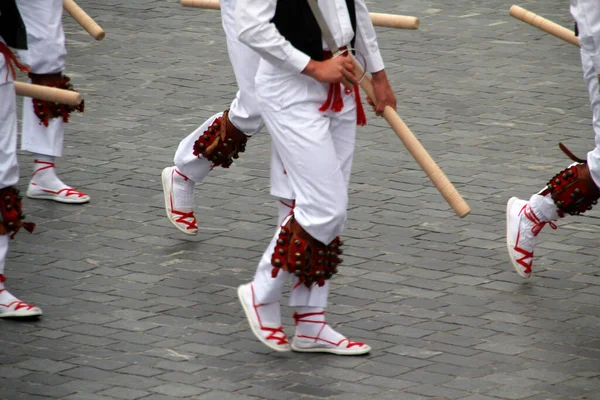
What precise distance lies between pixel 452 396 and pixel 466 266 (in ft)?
5.31

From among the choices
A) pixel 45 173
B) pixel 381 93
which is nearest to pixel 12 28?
pixel 381 93

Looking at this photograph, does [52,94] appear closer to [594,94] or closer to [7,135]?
[7,135]

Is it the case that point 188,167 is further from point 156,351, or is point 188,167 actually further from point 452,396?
point 452,396

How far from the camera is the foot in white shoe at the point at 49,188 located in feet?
24.4

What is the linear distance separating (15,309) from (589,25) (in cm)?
289

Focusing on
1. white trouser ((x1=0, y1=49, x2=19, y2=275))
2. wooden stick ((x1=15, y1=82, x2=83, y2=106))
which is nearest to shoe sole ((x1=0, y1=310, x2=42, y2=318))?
white trouser ((x1=0, y1=49, x2=19, y2=275))

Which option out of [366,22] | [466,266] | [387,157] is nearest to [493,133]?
[387,157]

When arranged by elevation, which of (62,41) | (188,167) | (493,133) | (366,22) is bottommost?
(493,133)

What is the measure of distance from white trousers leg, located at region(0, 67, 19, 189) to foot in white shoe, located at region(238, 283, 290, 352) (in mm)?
1269

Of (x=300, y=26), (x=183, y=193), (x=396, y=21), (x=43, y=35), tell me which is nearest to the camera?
(x=300, y=26)

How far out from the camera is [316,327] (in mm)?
5410

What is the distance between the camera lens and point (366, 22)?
17.7 ft

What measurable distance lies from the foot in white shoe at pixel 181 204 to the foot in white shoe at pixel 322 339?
5.26 ft

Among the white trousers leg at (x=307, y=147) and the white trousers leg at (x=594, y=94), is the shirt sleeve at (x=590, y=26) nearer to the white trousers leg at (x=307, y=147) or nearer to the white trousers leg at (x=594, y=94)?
the white trousers leg at (x=594, y=94)
